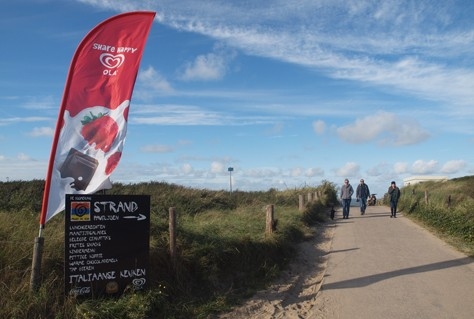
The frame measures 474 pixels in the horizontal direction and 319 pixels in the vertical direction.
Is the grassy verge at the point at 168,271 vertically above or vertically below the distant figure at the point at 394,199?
below

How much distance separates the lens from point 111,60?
22.9 ft

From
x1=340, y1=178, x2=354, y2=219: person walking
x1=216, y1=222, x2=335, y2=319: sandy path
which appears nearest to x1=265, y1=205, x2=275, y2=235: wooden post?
x1=216, y1=222, x2=335, y2=319: sandy path

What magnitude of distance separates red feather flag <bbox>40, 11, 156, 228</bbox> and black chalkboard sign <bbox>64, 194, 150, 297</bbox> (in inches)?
13.2

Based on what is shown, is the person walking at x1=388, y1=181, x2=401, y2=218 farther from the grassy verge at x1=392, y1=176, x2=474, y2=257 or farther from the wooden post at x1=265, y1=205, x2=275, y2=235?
the wooden post at x1=265, y1=205, x2=275, y2=235

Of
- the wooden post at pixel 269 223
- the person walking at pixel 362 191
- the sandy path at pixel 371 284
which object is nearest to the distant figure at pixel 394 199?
the person walking at pixel 362 191

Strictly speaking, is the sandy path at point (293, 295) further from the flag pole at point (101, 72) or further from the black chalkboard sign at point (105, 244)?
the flag pole at point (101, 72)

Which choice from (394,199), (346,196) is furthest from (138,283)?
(394,199)

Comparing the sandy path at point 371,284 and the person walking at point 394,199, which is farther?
the person walking at point 394,199

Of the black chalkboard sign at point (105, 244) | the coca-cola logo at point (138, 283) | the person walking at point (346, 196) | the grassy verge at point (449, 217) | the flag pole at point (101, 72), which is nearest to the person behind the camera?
the black chalkboard sign at point (105, 244)

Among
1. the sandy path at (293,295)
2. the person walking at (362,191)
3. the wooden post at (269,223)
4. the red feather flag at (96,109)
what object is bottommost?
the sandy path at (293,295)

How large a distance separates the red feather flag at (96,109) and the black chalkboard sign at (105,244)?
335mm

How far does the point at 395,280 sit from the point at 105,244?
565 cm

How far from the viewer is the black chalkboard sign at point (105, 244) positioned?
6.41m

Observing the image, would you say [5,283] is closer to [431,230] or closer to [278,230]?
[278,230]
